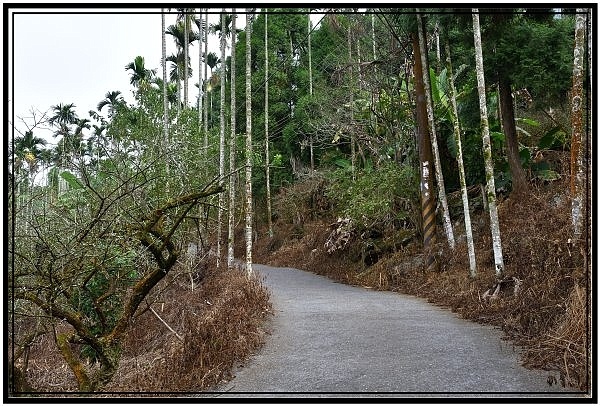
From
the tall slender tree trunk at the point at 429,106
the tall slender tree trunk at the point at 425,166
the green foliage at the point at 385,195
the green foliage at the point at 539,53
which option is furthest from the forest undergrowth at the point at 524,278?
the green foliage at the point at 539,53

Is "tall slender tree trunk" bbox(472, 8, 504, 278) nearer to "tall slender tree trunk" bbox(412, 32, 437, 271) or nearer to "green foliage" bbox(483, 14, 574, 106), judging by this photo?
"green foliage" bbox(483, 14, 574, 106)

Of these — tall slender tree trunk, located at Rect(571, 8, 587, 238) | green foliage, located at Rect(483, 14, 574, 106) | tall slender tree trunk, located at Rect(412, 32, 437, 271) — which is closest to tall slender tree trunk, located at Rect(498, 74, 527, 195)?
green foliage, located at Rect(483, 14, 574, 106)

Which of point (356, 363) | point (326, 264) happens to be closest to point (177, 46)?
point (326, 264)

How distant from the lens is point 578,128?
640 cm

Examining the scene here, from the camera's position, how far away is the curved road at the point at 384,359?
4750 millimetres

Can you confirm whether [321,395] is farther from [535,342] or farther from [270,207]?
[270,207]

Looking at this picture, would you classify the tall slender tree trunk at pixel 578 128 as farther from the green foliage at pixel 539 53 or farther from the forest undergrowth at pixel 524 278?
the green foliage at pixel 539 53

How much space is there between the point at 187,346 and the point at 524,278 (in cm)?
514

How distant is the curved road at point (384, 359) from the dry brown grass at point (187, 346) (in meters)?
0.26

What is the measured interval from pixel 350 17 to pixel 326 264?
8.90m

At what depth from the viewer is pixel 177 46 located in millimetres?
24062

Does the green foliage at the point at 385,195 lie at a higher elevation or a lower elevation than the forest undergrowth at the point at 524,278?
higher

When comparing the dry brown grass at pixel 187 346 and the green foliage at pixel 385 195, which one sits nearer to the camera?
the dry brown grass at pixel 187 346

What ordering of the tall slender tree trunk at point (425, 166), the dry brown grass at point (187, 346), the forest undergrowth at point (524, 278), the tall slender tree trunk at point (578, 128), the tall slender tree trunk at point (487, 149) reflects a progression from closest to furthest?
1. the forest undergrowth at point (524, 278)
2. the dry brown grass at point (187, 346)
3. the tall slender tree trunk at point (578, 128)
4. the tall slender tree trunk at point (487, 149)
5. the tall slender tree trunk at point (425, 166)
